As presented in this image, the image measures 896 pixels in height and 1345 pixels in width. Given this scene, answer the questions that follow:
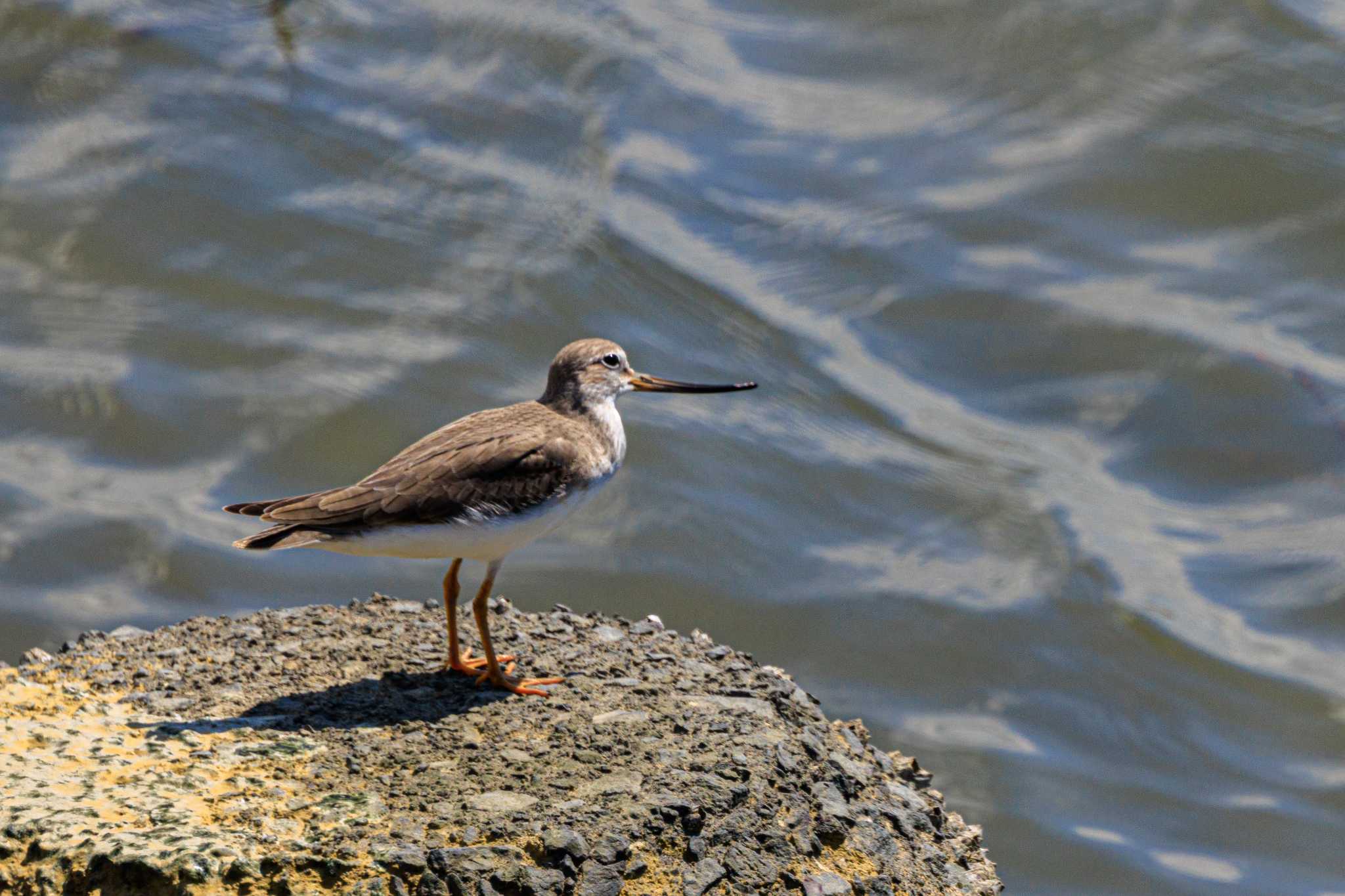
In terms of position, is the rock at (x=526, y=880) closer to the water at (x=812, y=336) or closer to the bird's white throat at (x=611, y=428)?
the bird's white throat at (x=611, y=428)

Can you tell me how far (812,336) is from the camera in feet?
40.9

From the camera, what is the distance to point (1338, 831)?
9.23m

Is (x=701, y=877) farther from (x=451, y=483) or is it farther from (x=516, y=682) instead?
(x=451, y=483)

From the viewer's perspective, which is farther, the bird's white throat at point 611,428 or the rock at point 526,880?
the bird's white throat at point 611,428

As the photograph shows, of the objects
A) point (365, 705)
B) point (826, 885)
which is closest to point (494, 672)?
point (365, 705)

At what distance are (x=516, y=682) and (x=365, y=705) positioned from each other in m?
0.61

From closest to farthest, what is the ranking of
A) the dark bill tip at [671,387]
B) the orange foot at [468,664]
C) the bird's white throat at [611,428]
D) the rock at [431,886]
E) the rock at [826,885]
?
the rock at [431,886] → the rock at [826,885] → the orange foot at [468,664] → the bird's white throat at [611,428] → the dark bill tip at [671,387]

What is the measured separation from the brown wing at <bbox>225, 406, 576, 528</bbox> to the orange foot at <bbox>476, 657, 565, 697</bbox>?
25.1 inches

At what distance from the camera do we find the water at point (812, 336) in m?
10.0

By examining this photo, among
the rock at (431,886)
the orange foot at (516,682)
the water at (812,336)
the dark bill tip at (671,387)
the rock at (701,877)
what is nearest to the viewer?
the rock at (431,886)

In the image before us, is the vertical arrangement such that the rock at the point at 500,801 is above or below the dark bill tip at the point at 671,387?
below

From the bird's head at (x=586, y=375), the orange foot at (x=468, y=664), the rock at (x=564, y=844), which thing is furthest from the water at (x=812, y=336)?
the rock at (x=564, y=844)

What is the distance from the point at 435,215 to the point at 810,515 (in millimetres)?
4480

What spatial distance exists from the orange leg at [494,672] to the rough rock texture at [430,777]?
7 cm
